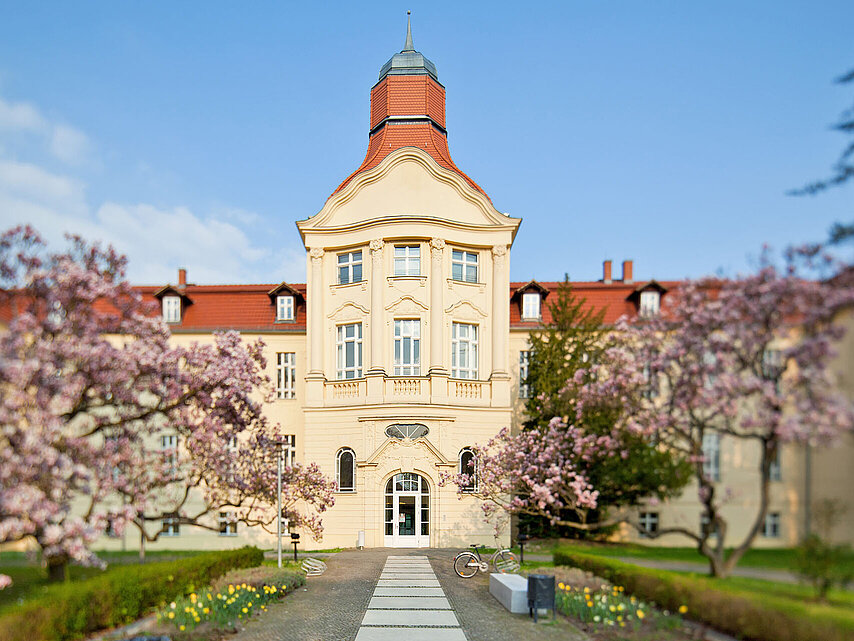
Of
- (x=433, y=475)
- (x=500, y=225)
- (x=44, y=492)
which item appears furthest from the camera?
(x=500, y=225)

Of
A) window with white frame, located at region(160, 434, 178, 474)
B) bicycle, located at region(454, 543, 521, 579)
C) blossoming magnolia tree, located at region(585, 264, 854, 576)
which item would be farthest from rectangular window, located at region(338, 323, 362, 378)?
blossoming magnolia tree, located at region(585, 264, 854, 576)

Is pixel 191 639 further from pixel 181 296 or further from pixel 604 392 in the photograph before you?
pixel 181 296

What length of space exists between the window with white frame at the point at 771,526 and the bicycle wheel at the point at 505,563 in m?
11.3

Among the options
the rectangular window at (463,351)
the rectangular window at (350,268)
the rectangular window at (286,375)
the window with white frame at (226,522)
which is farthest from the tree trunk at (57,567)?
the rectangular window at (286,375)

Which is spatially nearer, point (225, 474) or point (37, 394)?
point (37, 394)

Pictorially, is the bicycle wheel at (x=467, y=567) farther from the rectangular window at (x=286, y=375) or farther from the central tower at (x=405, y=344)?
the rectangular window at (x=286, y=375)

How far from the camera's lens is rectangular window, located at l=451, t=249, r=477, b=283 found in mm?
30875

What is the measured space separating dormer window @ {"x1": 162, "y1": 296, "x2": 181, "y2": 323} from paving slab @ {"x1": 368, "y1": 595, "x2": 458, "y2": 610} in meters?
19.5

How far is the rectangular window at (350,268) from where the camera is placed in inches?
1222

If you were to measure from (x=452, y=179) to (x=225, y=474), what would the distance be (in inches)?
755

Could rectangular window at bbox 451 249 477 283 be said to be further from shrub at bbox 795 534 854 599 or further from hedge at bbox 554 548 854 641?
shrub at bbox 795 534 854 599

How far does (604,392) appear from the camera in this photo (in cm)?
1264

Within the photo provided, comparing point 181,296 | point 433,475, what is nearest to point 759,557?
point 433,475

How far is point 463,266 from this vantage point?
31.0 metres
